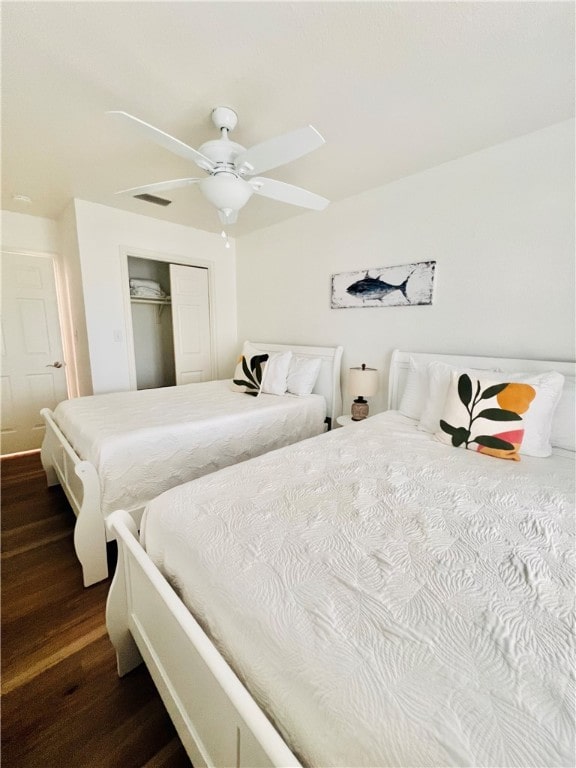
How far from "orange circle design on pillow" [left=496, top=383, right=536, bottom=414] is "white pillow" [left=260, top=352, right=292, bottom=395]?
66.4 inches

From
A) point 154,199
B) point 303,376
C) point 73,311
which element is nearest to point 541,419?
point 303,376

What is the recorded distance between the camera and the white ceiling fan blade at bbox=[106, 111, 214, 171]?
120 centimetres

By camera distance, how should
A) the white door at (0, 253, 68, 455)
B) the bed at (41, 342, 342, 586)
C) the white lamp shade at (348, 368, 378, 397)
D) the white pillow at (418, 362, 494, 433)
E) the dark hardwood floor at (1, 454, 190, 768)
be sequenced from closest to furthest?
the dark hardwood floor at (1, 454, 190, 768) < the bed at (41, 342, 342, 586) < the white pillow at (418, 362, 494, 433) < the white lamp shade at (348, 368, 378, 397) < the white door at (0, 253, 68, 455)

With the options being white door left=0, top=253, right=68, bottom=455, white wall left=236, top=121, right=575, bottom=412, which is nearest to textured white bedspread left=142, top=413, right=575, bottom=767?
white wall left=236, top=121, right=575, bottom=412

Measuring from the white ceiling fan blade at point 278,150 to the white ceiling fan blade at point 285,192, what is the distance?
78 millimetres

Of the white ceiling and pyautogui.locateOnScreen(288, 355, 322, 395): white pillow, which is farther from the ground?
the white ceiling

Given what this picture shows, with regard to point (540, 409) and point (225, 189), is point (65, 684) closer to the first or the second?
point (225, 189)

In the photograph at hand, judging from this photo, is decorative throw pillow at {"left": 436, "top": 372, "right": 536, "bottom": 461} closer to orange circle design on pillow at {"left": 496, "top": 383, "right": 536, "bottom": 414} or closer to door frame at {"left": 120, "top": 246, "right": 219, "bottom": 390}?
orange circle design on pillow at {"left": 496, "top": 383, "right": 536, "bottom": 414}

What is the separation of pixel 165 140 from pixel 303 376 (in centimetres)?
192

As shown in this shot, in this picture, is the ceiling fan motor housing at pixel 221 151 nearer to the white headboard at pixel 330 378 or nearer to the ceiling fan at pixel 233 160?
the ceiling fan at pixel 233 160

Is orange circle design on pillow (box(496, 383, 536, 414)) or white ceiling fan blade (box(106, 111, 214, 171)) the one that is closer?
white ceiling fan blade (box(106, 111, 214, 171))

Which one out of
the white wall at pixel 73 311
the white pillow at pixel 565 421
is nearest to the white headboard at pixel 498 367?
the white pillow at pixel 565 421

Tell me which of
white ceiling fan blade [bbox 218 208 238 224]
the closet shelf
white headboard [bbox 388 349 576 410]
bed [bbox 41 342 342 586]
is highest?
white ceiling fan blade [bbox 218 208 238 224]

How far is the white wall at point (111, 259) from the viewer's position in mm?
2842
